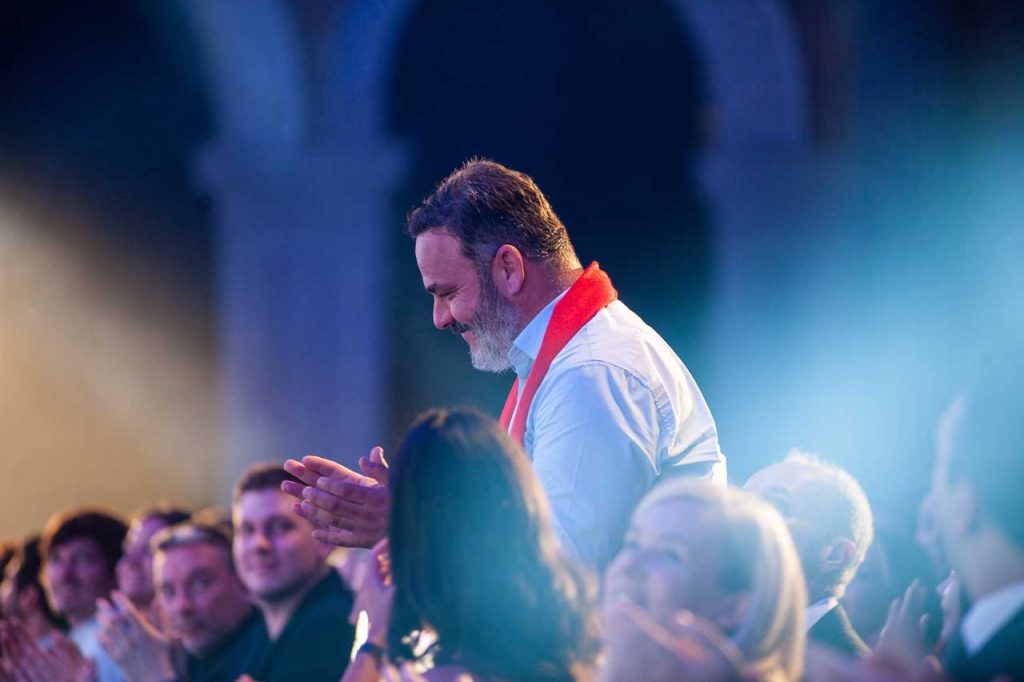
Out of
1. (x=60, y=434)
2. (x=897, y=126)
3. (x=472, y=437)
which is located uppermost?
(x=897, y=126)

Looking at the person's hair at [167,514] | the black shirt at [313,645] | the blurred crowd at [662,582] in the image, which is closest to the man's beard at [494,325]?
the blurred crowd at [662,582]

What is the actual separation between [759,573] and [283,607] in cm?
279

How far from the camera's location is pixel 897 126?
8.46m

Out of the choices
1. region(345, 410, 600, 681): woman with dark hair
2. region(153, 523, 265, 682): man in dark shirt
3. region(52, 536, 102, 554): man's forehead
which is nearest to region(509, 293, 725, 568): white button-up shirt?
region(345, 410, 600, 681): woman with dark hair

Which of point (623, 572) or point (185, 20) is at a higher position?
point (185, 20)

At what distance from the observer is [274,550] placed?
4.92 meters

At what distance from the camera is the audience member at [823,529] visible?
3.54 meters

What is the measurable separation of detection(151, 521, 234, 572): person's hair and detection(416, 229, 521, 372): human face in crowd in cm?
194

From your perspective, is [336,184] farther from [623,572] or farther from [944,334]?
[623,572]

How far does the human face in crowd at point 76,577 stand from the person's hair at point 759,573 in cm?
415

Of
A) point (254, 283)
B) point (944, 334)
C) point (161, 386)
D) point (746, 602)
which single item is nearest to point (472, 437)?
point (746, 602)

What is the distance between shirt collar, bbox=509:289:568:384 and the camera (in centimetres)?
352

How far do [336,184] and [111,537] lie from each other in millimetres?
3705

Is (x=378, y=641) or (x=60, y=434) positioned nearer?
(x=378, y=641)
